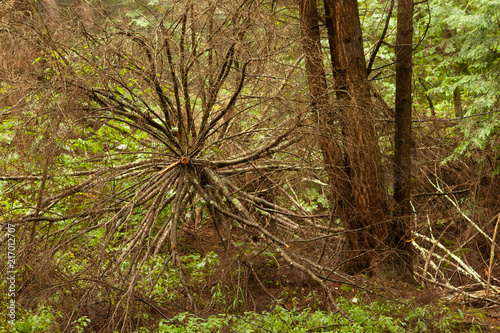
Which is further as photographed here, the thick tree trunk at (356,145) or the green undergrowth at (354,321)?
the thick tree trunk at (356,145)

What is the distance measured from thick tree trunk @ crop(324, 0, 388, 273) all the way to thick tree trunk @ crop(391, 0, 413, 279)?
0.83ft

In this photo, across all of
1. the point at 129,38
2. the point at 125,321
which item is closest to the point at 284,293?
the point at 125,321

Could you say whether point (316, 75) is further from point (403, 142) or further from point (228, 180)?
point (228, 180)

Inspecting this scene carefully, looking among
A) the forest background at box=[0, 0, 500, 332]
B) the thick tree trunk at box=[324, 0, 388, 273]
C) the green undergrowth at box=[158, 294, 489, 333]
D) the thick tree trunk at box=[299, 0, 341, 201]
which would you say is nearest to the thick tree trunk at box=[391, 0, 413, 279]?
the forest background at box=[0, 0, 500, 332]

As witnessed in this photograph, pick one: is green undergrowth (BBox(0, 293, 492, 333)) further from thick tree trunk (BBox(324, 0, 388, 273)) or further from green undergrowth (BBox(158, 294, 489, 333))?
thick tree trunk (BBox(324, 0, 388, 273))

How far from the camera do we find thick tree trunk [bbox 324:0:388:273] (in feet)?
17.3

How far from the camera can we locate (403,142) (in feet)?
18.2

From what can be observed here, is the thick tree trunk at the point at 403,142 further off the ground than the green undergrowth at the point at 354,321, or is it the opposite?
the thick tree trunk at the point at 403,142

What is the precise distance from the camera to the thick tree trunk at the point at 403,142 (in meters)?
5.41

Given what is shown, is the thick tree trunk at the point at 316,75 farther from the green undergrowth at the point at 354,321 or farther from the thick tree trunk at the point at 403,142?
the green undergrowth at the point at 354,321

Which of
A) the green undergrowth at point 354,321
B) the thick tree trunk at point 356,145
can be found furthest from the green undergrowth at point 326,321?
the thick tree trunk at point 356,145

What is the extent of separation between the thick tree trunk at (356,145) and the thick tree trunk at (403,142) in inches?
9.9

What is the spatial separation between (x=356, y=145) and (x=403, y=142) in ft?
2.64

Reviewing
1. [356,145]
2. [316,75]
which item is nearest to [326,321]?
[356,145]
